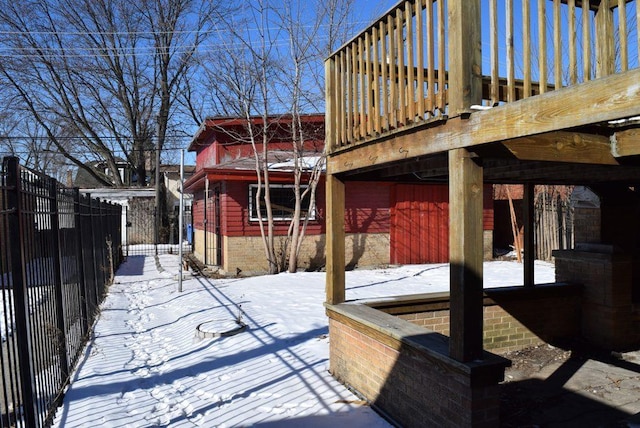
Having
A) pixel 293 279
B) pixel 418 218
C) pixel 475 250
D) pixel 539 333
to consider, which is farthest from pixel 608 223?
pixel 418 218

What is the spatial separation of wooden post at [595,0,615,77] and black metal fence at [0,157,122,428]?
393cm

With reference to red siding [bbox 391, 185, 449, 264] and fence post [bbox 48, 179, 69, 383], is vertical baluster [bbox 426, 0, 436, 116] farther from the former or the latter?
red siding [bbox 391, 185, 449, 264]

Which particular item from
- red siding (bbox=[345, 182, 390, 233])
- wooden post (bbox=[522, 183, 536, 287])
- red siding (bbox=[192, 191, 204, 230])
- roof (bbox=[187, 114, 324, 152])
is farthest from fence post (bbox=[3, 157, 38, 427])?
red siding (bbox=[192, 191, 204, 230])

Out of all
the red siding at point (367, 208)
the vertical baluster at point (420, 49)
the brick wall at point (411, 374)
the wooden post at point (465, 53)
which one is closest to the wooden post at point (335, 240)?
the brick wall at point (411, 374)

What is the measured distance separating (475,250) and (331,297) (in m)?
2.31

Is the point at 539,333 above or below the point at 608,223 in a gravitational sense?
below

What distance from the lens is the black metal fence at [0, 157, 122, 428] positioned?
3.17 m

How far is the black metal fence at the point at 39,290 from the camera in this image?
3.17 metres

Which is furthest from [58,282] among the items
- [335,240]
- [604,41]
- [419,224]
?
[419,224]

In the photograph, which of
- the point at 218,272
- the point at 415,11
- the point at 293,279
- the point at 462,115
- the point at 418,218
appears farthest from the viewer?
the point at 418,218

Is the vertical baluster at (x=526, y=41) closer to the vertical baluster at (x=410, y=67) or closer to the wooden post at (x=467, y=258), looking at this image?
the wooden post at (x=467, y=258)

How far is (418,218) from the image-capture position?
1452 centimetres

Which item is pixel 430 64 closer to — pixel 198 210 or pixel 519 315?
pixel 519 315

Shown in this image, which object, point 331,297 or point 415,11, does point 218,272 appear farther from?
point 415,11
